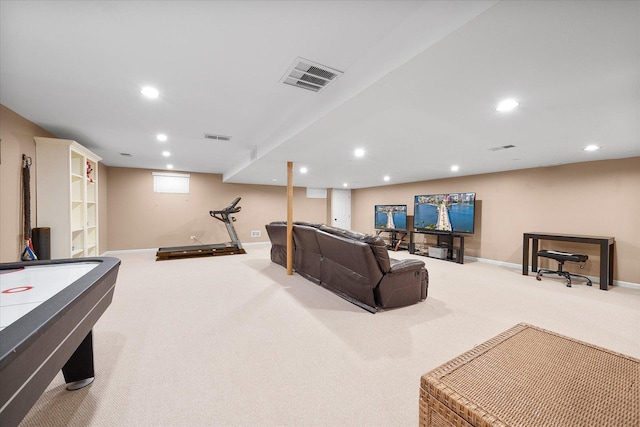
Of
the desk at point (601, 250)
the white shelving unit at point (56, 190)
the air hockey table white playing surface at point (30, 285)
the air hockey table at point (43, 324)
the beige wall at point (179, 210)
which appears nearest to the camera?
the air hockey table at point (43, 324)

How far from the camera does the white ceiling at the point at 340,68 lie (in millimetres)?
1395

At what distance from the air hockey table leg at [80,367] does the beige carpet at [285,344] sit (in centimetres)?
7

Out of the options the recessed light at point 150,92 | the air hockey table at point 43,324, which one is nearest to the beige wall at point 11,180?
the air hockey table at point 43,324

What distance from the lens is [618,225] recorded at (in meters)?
4.25

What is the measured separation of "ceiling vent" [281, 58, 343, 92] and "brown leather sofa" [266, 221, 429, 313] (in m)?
1.74

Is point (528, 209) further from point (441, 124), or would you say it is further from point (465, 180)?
point (441, 124)

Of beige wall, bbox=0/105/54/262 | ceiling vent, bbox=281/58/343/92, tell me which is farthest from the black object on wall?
ceiling vent, bbox=281/58/343/92

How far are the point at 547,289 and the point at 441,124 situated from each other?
333 cm

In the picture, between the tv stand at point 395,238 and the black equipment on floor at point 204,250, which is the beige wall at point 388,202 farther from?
the black equipment on floor at point 204,250

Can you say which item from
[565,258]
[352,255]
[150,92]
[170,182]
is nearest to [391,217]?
[565,258]

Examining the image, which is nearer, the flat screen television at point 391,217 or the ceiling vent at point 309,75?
the ceiling vent at point 309,75

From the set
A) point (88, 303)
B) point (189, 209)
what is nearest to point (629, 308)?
point (88, 303)

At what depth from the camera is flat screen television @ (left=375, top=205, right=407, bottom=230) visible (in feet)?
26.2

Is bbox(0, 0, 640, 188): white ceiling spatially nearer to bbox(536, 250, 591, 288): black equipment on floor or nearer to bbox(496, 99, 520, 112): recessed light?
bbox(496, 99, 520, 112): recessed light
